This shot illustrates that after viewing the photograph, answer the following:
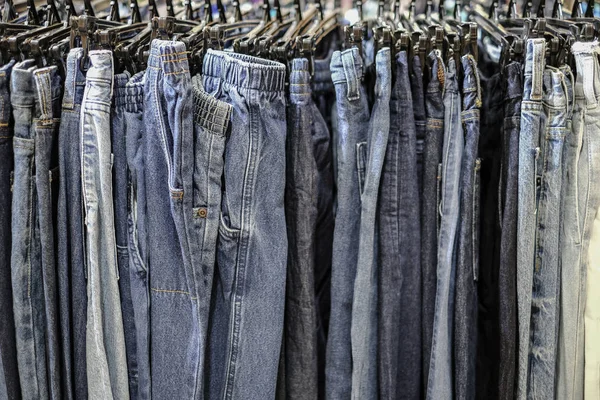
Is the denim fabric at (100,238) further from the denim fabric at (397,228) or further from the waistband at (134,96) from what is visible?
the denim fabric at (397,228)

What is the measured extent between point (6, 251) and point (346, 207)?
53 centimetres

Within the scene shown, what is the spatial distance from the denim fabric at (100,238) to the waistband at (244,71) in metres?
0.15

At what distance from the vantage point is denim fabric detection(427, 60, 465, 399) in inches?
33.8

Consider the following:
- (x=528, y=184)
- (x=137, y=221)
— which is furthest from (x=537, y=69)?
(x=137, y=221)

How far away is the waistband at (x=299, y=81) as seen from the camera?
2.76 ft

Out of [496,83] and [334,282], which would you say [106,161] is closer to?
[334,282]

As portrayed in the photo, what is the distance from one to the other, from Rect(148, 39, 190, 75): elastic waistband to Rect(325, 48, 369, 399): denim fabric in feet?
0.78

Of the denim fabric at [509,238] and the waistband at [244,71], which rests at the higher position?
the waistband at [244,71]

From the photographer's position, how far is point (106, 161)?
31.4 inches

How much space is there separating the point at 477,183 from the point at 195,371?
537mm

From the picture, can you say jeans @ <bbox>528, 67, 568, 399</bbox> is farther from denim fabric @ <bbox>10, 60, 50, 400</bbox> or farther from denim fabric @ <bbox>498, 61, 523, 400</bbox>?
denim fabric @ <bbox>10, 60, 50, 400</bbox>

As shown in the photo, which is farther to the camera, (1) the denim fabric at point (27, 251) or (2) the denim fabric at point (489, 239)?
(2) the denim fabric at point (489, 239)

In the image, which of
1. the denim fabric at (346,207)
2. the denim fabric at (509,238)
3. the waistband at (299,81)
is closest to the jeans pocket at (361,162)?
the denim fabric at (346,207)

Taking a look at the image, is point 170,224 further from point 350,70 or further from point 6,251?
point 350,70
